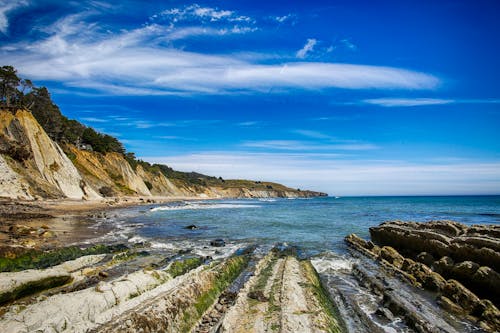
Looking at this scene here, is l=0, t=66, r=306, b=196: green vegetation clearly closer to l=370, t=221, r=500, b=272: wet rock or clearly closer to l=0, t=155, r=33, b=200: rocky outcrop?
l=0, t=155, r=33, b=200: rocky outcrop

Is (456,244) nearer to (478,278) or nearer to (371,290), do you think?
(478,278)

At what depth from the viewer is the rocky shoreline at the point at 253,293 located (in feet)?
21.6

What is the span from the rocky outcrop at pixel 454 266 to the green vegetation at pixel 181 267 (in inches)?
361

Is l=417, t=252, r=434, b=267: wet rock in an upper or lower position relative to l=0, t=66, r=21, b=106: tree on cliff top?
lower

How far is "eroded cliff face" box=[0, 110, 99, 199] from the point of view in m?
39.3

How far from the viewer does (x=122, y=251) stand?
15594 millimetres

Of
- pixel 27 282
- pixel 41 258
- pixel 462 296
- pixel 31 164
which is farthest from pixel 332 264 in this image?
pixel 31 164

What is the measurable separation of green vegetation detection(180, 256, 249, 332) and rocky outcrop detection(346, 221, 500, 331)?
7.20 metres

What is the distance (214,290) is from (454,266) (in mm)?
9614

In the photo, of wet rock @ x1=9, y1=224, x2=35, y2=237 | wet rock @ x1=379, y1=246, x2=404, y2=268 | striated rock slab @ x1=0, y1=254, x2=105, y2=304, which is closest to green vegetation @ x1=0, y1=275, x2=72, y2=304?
striated rock slab @ x1=0, y1=254, x2=105, y2=304

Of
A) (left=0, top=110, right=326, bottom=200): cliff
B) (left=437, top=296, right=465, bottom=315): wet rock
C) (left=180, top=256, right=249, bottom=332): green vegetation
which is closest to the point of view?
(left=180, top=256, right=249, bottom=332): green vegetation

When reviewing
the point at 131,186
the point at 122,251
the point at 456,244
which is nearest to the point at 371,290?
the point at 456,244

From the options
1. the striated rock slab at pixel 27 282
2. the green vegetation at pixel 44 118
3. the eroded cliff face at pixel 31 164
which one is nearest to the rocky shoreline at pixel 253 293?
the striated rock slab at pixel 27 282

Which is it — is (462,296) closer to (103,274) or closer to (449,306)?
(449,306)
